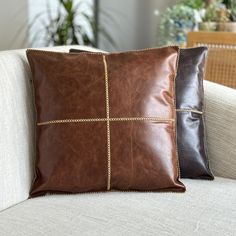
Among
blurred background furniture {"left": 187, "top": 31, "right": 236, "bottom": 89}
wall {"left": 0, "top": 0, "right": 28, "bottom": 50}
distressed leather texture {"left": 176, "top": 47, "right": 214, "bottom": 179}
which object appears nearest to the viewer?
distressed leather texture {"left": 176, "top": 47, "right": 214, "bottom": 179}

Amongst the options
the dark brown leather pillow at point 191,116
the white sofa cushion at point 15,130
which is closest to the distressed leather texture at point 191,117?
the dark brown leather pillow at point 191,116

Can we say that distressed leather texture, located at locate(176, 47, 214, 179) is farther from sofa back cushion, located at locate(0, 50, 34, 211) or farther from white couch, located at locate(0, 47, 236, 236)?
sofa back cushion, located at locate(0, 50, 34, 211)

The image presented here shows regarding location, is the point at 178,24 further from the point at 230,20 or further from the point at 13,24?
the point at 13,24

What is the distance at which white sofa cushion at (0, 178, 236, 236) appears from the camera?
1050 millimetres

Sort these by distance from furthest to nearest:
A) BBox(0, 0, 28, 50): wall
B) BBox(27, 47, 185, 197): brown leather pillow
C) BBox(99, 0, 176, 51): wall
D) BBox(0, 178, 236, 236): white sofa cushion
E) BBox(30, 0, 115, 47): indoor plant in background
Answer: BBox(99, 0, 176, 51): wall → BBox(30, 0, 115, 47): indoor plant in background → BBox(0, 0, 28, 50): wall → BBox(27, 47, 185, 197): brown leather pillow → BBox(0, 178, 236, 236): white sofa cushion

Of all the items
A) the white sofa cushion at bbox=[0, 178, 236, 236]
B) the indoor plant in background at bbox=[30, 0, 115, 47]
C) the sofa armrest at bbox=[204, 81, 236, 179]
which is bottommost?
the white sofa cushion at bbox=[0, 178, 236, 236]

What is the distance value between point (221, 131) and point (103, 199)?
0.47 meters

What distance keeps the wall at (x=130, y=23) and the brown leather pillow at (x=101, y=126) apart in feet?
7.67

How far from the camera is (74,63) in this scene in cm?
129

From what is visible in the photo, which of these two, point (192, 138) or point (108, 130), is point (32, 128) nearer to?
point (108, 130)

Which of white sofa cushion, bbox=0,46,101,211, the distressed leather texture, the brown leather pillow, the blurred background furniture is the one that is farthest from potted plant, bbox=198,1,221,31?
white sofa cushion, bbox=0,46,101,211

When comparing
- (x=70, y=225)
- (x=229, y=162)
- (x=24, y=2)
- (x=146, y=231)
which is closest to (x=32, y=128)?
(x=70, y=225)

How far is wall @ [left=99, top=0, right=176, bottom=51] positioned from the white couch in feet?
7.27

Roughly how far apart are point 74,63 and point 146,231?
53 centimetres
